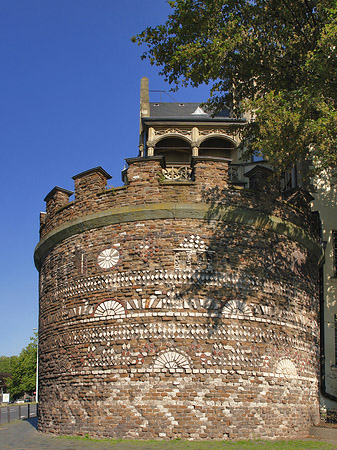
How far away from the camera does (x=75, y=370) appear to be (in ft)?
44.8

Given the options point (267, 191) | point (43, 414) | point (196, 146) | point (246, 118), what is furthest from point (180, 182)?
point (246, 118)

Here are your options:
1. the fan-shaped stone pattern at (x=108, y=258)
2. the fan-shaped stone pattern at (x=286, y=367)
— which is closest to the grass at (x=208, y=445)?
the fan-shaped stone pattern at (x=286, y=367)

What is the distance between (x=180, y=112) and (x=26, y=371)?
5089 cm

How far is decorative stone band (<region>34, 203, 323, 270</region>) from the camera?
13.7 m

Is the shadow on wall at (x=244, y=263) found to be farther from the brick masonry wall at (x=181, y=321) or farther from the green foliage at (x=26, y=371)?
the green foliage at (x=26, y=371)

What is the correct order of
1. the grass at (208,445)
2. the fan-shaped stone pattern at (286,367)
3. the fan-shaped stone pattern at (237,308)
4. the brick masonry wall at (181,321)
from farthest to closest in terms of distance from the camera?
the fan-shaped stone pattern at (286,367)
the fan-shaped stone pattern at (237,308)
the brick masonry wall at (181,321)
the grass at (208,445)

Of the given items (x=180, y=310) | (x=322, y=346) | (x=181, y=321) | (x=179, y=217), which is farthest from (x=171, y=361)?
(x=322, y=346)

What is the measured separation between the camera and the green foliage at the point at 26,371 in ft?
223

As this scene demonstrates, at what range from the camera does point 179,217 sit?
44.8ft

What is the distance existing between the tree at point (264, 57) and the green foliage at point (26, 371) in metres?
53.2

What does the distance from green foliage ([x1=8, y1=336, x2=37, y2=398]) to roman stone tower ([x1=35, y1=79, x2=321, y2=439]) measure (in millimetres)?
52581

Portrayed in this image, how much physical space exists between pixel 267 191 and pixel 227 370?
15.5 feet

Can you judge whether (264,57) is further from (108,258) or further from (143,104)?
(143,104)

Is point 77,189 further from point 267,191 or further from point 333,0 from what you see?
point 333,0
